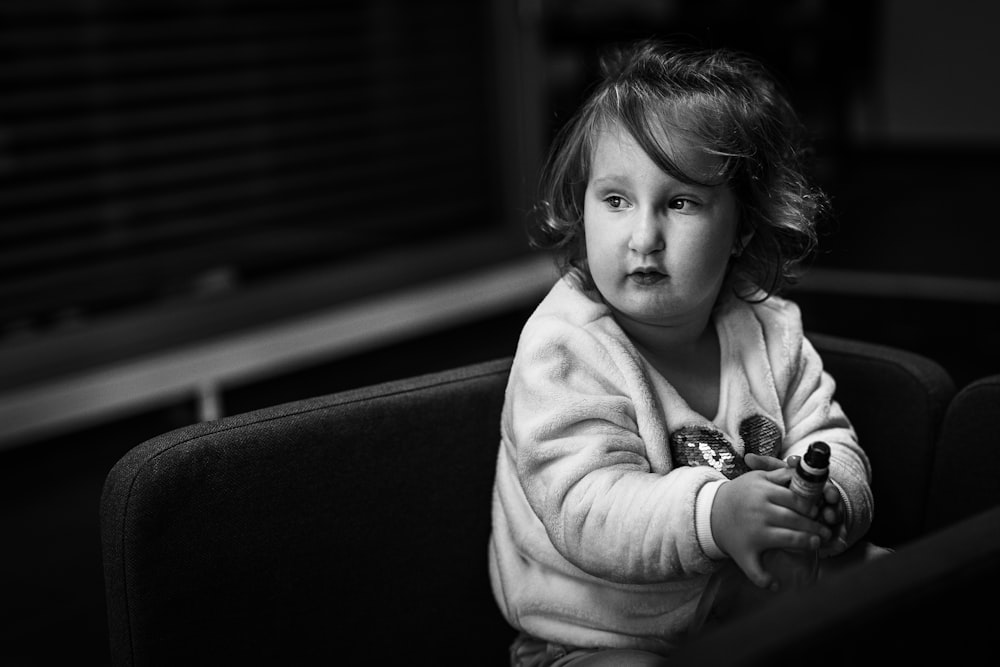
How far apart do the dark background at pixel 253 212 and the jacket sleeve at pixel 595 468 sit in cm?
110

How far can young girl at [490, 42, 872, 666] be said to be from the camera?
3.00ft

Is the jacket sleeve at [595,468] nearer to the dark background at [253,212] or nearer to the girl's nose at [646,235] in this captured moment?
the girl's nose at [646,235]

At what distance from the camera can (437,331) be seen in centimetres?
346

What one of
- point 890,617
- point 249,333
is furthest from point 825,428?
point 249,333

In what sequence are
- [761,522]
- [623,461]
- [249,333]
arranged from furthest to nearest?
1. [249,333]
2. [623,461]
3. [761,522]

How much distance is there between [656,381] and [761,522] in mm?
221

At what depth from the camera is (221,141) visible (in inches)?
124

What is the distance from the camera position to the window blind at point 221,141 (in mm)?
2791

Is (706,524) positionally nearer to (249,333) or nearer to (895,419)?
(895,419)

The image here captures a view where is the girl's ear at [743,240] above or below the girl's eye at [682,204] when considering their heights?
below

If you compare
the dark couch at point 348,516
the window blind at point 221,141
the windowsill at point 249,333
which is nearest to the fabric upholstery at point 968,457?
the dark couch at point 348,516

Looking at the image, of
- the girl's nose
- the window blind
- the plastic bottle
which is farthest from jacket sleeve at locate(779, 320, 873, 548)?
the window blind

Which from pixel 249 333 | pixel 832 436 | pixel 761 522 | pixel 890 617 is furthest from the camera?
pixel 249 333

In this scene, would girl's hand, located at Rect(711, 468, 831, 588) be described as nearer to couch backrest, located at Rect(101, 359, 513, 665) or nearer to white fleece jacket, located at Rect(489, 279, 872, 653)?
white fleece jacket, located at Rect(489, 279, 872, 653)
